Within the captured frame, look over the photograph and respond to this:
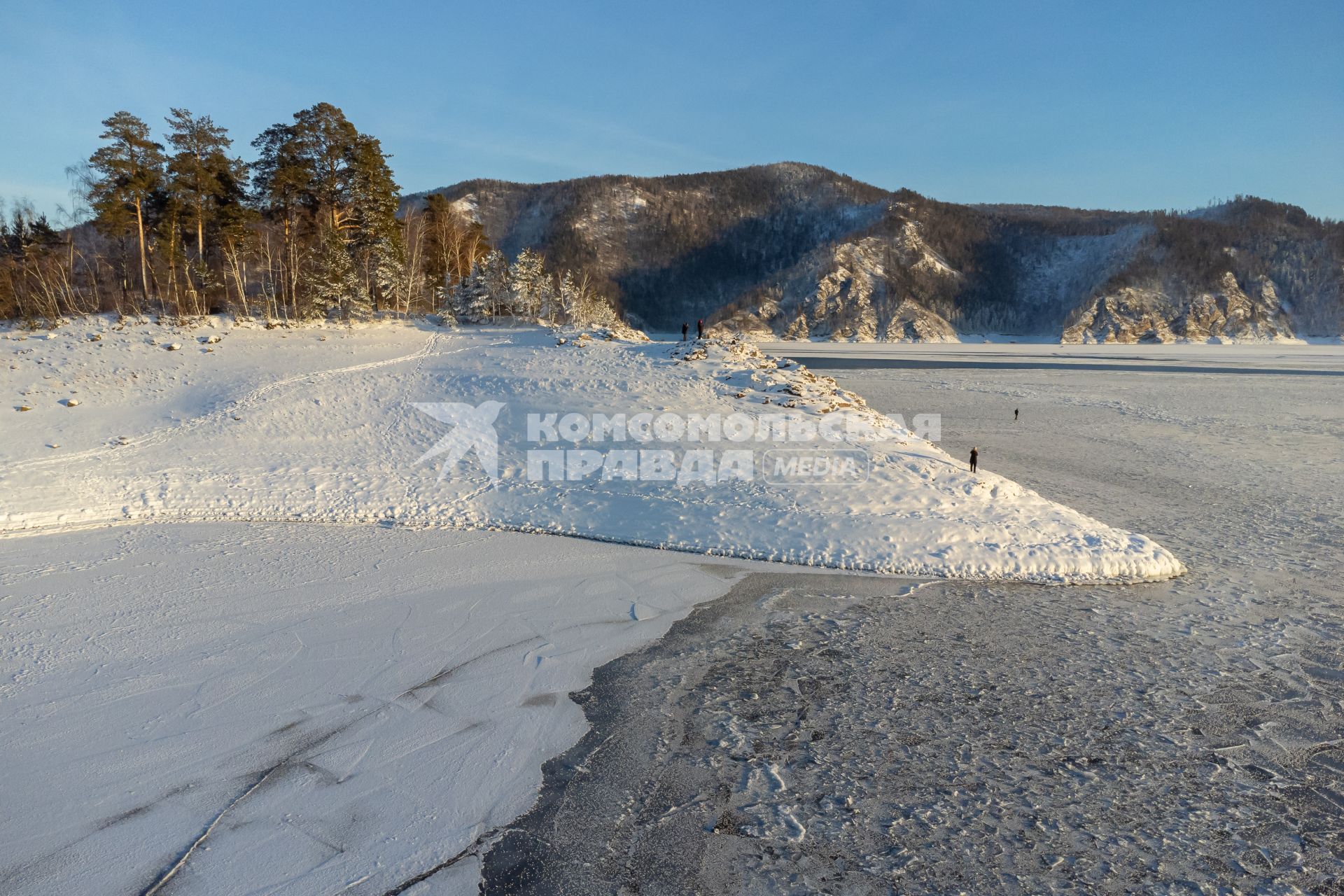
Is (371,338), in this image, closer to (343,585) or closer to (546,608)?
(343,585)

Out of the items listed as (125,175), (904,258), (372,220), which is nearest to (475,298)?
(372,220)

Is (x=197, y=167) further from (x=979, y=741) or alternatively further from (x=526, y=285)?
(x=979, y=741)

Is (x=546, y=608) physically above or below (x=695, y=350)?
below

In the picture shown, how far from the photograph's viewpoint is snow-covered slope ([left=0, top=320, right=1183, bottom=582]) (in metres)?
15.0

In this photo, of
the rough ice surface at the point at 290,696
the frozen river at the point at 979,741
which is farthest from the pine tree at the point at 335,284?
the frozen river at the point at 979,741

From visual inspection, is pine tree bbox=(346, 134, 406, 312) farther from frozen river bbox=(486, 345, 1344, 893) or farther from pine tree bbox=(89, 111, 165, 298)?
frozen river bbox=(486, 345, 1344, 893)

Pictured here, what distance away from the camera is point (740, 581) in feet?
44.2

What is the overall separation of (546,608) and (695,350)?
16415 mm

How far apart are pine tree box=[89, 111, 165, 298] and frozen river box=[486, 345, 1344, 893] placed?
1593 inches

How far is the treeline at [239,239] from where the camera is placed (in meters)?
36.3

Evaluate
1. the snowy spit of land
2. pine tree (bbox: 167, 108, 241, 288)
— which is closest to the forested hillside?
pine tree (bbox: 167, 108, 241, 288)

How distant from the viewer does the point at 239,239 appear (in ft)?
123

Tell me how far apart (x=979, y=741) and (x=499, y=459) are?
50.6ft

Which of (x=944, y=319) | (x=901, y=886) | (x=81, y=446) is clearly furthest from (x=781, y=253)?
(x=901, y=886)
